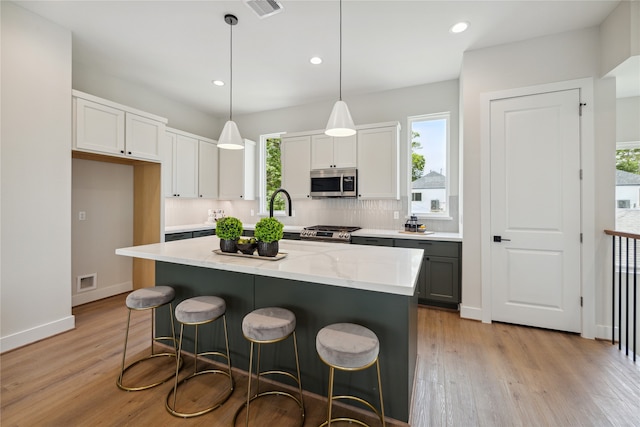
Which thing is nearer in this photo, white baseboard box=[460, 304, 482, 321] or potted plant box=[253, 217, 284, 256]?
potted plant box=[253, 217, 284, 256]

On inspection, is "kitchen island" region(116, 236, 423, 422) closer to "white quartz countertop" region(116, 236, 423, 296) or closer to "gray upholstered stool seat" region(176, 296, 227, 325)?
"white quartz countertop" region(116, 236, 423, 296)

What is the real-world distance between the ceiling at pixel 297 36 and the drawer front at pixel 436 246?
2.22 m

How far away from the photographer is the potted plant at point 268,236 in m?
1.83

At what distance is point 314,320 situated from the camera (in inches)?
70.5

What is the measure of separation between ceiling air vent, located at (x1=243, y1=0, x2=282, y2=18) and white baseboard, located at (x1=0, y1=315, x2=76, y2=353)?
349 cm

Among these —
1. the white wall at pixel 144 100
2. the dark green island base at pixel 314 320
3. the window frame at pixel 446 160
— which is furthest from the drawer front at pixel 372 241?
the white wall at pixel 144 100

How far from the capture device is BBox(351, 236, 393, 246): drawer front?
362 cm

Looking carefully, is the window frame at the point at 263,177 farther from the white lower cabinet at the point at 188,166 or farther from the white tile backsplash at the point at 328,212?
the white lower cabinet at the point at 188,166

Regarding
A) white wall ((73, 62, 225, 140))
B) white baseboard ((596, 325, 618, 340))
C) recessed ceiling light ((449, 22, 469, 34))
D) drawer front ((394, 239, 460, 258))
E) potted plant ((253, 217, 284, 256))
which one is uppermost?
recessed ceiling light ((449, 22, 469, 34))

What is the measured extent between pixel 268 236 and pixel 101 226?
10.5ft

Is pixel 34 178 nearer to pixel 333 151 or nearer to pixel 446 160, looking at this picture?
pixel 333 151

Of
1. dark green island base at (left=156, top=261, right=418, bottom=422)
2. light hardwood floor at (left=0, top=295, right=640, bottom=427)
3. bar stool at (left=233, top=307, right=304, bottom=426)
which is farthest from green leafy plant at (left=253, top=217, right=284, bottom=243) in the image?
light hardwood floor at (left=0, top=295, right=640, bottom=427)

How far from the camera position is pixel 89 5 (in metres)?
2.38

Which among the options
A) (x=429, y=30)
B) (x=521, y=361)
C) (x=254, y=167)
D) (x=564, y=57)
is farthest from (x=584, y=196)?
(x=254, y=167)
